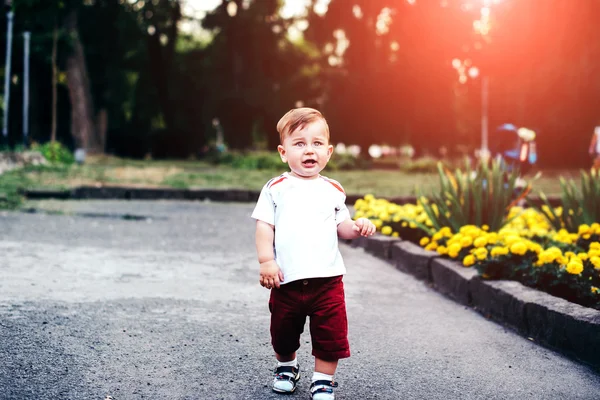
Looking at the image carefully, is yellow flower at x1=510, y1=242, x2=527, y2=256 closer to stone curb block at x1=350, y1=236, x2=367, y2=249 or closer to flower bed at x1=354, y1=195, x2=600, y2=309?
flower bed at x1=354, y1=195, x2=600, y2=309

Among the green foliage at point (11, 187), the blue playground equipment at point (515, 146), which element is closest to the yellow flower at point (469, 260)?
the blue playground equipment at point (515, 146)

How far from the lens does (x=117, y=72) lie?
47.3 m

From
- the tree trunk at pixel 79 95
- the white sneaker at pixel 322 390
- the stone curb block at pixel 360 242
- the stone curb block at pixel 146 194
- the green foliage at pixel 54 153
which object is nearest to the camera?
the white sneaker at pixel 322 390

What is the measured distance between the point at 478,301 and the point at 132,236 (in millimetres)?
4899

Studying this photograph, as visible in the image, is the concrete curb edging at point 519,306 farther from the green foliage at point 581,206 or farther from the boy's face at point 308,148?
the boy's face at point 308,148

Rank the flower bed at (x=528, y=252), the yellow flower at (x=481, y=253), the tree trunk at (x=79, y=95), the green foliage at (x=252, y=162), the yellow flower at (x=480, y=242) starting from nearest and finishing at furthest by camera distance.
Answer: the flower bed at (x=528, y=252) < the yellow flower at (x=481, y=253) < the yellow flower at (x=480, y=242) < the green foliage at (x=252, y=162) < the tree trunk at (x=79, y=95)

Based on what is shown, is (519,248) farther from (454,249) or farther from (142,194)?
(142,194)

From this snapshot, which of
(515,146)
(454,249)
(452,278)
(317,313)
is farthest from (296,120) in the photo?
(515,146)

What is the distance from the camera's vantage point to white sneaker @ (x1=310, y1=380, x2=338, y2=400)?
11.4 feet

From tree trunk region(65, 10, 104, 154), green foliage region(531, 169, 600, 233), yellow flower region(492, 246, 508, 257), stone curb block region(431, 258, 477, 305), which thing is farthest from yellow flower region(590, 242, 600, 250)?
tree trunk region(65, 10, 104, 154)

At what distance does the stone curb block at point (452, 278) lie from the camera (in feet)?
19.6

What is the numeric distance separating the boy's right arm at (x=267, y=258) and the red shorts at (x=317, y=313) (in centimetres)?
11

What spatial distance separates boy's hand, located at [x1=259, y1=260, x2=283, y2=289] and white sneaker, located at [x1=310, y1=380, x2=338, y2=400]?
0.47 m

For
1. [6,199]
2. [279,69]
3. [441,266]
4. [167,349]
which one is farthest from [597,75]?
[167,349]
